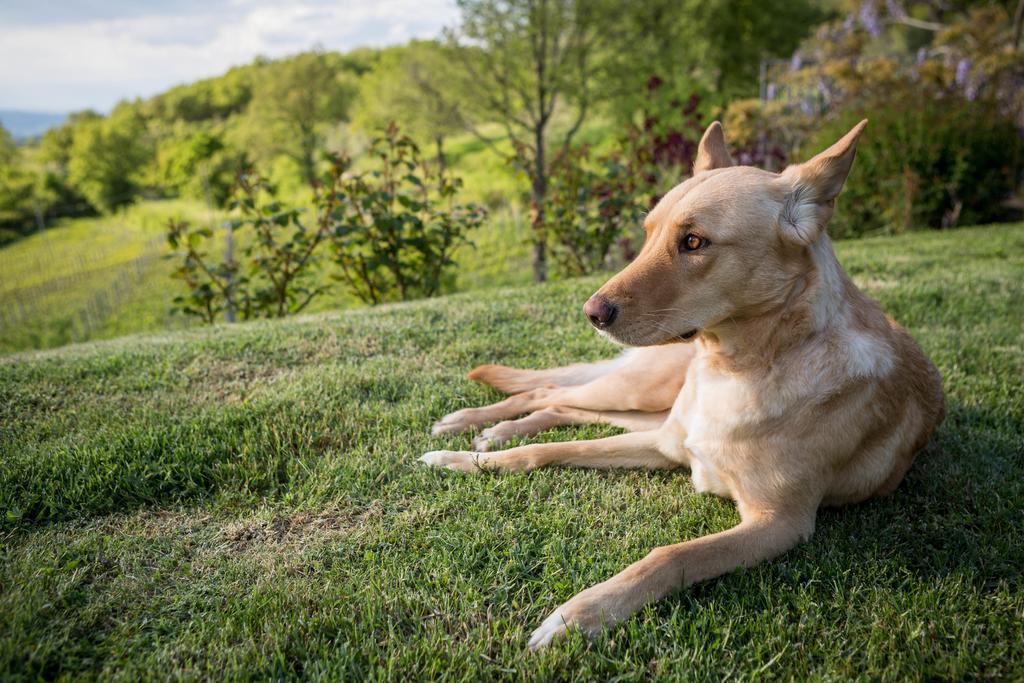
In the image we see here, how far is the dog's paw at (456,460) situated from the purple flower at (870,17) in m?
15.7

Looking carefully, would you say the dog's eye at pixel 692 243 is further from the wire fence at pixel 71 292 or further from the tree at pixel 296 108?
the tree at pixel 296 108

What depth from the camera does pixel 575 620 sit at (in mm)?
1834

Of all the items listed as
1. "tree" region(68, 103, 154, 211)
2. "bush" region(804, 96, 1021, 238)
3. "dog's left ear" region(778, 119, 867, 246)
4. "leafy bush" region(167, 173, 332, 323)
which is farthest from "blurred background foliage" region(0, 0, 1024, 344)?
"tree" region(68, 103, 154, 211)

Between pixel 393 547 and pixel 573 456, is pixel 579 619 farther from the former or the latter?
pixel 573 456

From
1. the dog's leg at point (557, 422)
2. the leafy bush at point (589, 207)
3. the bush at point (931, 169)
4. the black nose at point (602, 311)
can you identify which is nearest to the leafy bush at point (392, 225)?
the leafy bush at point (589, 207)

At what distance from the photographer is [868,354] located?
237cm

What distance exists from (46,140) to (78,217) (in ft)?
52.0

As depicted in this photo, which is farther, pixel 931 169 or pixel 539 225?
pixel 931 169

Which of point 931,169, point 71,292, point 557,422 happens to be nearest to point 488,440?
point 557,422

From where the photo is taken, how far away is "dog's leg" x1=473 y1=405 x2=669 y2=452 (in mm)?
2994

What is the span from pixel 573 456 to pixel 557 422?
1.51 feet

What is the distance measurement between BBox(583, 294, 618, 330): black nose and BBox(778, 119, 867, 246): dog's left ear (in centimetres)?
69

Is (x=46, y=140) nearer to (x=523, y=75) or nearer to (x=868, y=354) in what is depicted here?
(x=523, y=75)

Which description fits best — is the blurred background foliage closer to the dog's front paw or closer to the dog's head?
the dog's head
